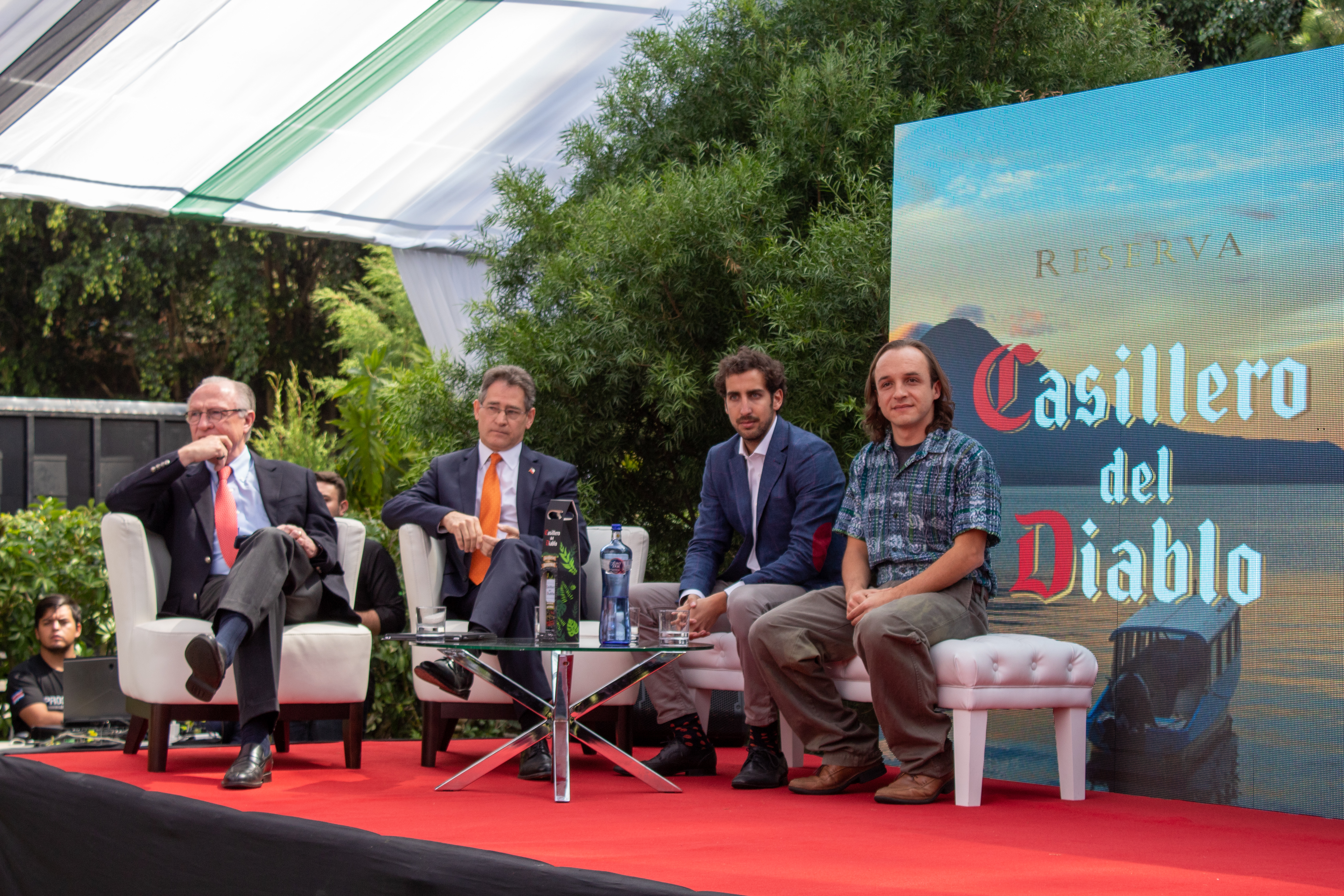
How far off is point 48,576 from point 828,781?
3944 mm

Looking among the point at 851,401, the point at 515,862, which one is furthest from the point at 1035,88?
the point at 515,862

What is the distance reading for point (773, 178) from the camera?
5625mm

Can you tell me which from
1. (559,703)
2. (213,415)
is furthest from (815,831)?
(213,415)

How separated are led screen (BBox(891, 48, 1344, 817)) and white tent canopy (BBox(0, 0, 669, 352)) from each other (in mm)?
3516

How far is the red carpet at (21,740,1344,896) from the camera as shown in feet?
7.73

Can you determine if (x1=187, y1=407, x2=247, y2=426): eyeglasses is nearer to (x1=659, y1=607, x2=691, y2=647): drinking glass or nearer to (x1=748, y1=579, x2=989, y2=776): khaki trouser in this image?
(x1=659, y1=607, x2=691, y2=647): drinking glass

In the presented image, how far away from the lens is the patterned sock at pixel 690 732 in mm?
3975

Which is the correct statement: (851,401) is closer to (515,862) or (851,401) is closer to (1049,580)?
(1049,580)

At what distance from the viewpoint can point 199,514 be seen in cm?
396

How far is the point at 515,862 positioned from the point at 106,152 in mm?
5863

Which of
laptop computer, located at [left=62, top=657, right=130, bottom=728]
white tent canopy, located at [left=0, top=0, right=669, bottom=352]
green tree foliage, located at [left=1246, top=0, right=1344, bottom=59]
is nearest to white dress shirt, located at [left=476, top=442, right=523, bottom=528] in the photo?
laptop computer, located at [left=62, top=657, right=130, bottom=728]

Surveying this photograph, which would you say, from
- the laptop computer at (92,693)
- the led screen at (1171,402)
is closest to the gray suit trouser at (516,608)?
the led screen at (1171,402)

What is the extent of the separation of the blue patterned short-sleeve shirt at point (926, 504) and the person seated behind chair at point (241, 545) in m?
1.73

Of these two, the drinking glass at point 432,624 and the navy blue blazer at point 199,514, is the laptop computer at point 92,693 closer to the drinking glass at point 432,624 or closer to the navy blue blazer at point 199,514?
the navy blue blazer at point 199,514
